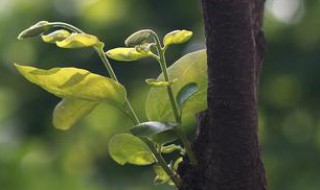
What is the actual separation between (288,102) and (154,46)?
9.24 ft

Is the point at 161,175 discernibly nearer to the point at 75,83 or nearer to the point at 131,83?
the point at 75,83

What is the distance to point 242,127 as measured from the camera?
612mm

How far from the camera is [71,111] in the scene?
28.1 inches

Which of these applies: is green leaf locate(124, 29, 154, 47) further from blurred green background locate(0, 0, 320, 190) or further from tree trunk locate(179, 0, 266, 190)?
blurred green background locate(0, 0, 320, 190)

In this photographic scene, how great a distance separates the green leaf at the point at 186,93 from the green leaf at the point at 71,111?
0.22ft

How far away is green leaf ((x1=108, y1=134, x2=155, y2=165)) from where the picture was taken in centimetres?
70

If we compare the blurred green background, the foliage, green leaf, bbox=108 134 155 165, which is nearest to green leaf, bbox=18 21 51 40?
the foliage

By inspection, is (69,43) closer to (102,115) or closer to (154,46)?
(154,46)

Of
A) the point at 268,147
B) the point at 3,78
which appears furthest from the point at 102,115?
the point at 268,147

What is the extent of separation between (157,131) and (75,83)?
8 cm

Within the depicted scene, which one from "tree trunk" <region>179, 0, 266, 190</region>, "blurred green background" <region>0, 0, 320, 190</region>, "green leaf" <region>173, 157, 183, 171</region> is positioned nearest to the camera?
"tree trunk" <region>179, 0, 266, 190</region>

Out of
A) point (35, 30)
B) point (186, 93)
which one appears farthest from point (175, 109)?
point (35, 30)

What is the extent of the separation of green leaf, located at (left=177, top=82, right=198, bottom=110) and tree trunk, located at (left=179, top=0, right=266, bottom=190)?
0.12 ft

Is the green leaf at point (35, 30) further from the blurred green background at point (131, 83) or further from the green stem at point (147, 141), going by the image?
the blurred green background at point (131, 83)
